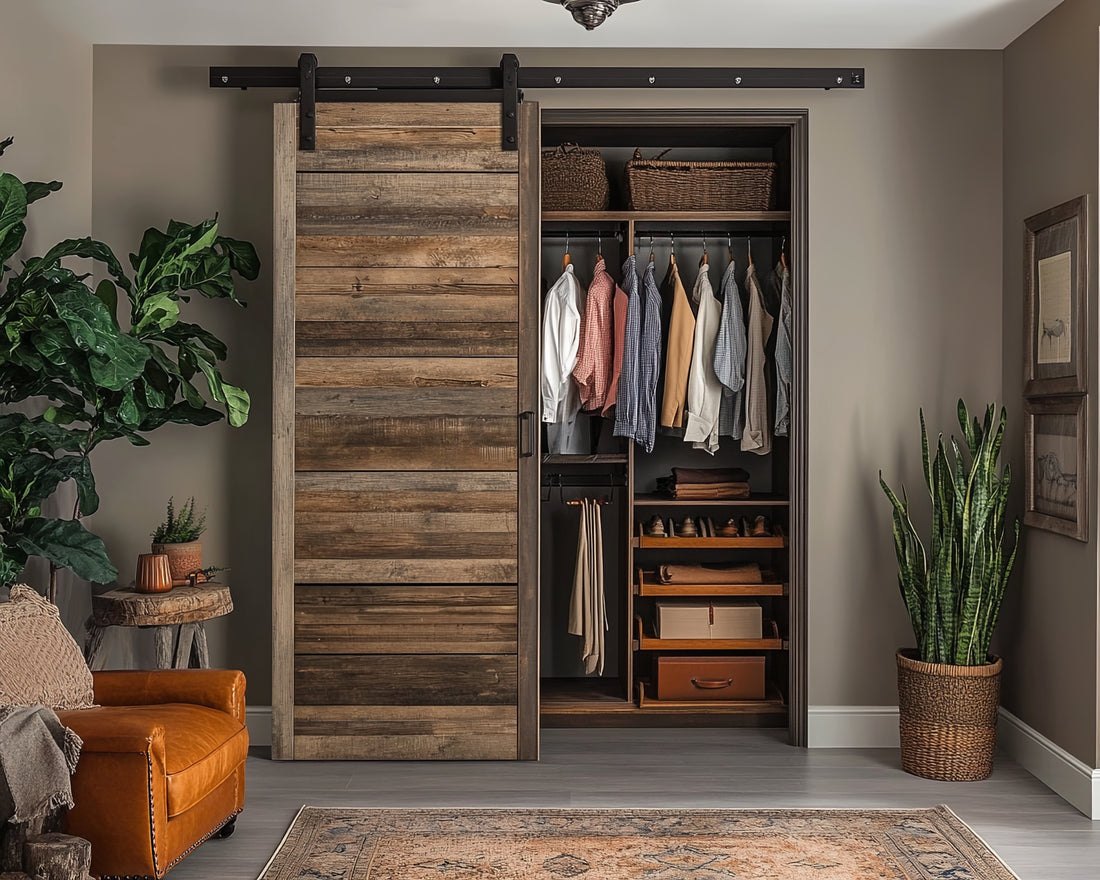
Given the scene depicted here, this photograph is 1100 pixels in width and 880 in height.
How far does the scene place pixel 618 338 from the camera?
4.31 m

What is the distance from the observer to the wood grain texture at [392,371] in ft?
12.6

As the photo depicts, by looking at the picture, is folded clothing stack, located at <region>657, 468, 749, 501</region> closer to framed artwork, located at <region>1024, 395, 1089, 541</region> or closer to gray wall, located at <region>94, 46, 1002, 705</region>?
gray wall, located at <region>94, 46, 1002, 705</region>

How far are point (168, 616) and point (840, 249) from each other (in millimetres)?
2804

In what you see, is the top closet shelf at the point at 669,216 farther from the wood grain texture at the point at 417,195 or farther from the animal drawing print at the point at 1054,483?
the animal drawing print at the point at 1054,483

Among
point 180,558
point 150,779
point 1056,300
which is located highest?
point 1056,300

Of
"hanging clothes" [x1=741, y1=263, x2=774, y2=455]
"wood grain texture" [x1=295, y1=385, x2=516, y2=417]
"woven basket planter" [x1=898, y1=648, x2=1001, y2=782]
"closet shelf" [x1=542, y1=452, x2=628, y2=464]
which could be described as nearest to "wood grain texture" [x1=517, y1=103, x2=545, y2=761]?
"wood grain texture" [x1=295, y1=385, x2=516, y2=417]

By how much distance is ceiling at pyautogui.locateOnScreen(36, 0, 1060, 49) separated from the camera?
359 cm

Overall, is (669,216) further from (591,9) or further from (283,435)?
(283,435)

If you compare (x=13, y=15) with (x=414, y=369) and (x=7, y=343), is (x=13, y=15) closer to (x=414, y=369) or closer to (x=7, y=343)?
(x=7, y=343)

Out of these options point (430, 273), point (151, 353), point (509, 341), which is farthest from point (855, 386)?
point (151, 353)

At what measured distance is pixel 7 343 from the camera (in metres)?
3.04

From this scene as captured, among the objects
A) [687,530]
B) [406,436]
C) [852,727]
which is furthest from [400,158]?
[852,727]

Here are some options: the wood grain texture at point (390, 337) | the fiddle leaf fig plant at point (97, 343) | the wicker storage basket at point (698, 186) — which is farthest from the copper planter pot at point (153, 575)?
the wicker storage basket at point (698, 186)

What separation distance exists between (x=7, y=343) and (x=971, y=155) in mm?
3468
